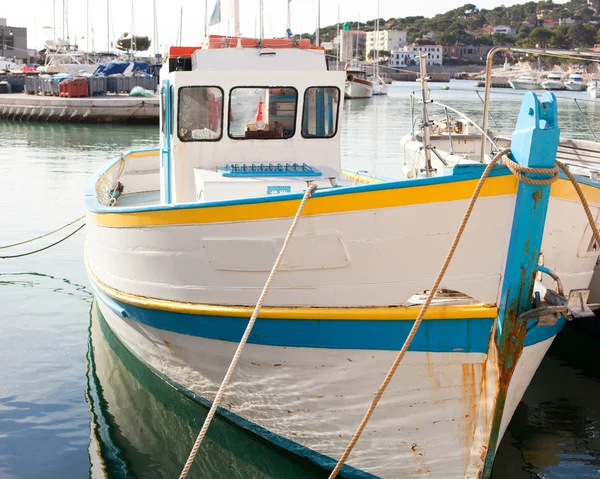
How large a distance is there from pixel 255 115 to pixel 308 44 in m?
1.02

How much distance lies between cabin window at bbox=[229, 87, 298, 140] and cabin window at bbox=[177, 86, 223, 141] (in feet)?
0.42

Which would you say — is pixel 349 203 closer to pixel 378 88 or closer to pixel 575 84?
pixel 378 88

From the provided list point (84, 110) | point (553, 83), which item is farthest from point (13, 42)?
point (84, 110)

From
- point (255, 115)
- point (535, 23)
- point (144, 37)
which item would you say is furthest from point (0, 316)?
point (535, 23)

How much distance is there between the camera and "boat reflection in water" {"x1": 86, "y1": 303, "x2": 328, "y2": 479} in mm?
6457

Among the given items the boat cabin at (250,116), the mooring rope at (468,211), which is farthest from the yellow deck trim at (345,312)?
the boat cabin at (250,116)

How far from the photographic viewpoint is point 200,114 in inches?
302

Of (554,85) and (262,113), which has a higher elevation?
(554,85)

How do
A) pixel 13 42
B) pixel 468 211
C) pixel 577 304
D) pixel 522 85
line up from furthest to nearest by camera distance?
pixel 13 42, pixel 522 85, pixel 577 304, pixel 468 211

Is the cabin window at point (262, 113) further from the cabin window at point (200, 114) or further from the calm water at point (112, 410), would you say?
the calm water at point (112, 410)

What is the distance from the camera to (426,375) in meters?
5.38

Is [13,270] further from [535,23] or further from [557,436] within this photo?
[535,23]

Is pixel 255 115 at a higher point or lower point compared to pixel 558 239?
higher

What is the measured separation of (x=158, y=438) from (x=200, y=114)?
122 inches
